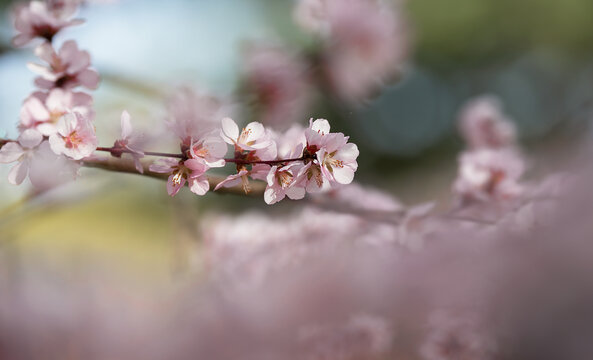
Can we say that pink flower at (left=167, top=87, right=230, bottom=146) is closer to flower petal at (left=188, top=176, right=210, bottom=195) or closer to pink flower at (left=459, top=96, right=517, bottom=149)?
flower petal at (left=188, top=176, right=210, bottom=195)

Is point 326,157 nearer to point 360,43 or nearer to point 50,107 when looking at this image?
point 50,107

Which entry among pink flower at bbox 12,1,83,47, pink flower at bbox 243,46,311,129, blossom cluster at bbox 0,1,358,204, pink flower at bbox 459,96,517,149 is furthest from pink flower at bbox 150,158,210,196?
pink flower at bbox 243,46,311,129

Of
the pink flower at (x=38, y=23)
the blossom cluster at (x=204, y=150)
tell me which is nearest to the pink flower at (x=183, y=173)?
the blossom cluster at (x=204, y=150)

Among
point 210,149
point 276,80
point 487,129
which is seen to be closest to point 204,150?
point 210,149

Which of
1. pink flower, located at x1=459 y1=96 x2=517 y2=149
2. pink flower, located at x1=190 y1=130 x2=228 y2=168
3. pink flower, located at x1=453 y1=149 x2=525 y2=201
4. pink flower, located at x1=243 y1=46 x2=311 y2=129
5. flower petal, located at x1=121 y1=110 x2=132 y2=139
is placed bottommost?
pink flower, located at x1=190 y1=130 x2=228 y2=168

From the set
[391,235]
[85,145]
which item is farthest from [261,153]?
[391,235]

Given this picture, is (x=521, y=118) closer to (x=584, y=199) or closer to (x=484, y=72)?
(x=484, y=72)
